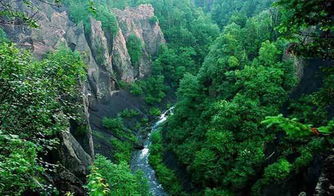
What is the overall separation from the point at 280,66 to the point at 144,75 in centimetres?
3681

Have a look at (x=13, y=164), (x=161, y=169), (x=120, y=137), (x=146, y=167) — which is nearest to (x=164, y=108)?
(x=120, y=137)

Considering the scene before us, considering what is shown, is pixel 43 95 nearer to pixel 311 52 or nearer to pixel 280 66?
pixel 311 52

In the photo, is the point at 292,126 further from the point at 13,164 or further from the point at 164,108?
the point at 164,108

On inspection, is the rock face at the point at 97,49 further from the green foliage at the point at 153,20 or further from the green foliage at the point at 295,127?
the green foliage at the point at 295,127

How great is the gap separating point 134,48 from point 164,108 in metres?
15.5

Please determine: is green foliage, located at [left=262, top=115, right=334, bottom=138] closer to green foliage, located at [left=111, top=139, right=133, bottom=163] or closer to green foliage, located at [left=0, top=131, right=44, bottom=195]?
green foliage, located at [left=0, top=131, right=44, bottom=195]

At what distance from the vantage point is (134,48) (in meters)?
63.1

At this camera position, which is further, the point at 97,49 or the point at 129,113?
the point at 97,49

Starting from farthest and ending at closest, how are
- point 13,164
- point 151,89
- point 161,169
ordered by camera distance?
point 151,89
point 161,169
point 13,164

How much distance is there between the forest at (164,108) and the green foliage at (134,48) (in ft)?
0.99

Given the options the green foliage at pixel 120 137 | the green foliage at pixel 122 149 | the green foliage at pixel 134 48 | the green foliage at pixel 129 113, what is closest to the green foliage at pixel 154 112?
the green foliage at pixel 129 113

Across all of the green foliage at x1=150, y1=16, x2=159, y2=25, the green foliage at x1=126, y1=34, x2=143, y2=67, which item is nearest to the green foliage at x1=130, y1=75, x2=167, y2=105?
the green foliage at x1=126, y1=34, x2=143, y2=67

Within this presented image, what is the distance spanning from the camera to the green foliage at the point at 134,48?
2448 inches

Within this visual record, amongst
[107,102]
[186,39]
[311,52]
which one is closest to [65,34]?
[107,102]
